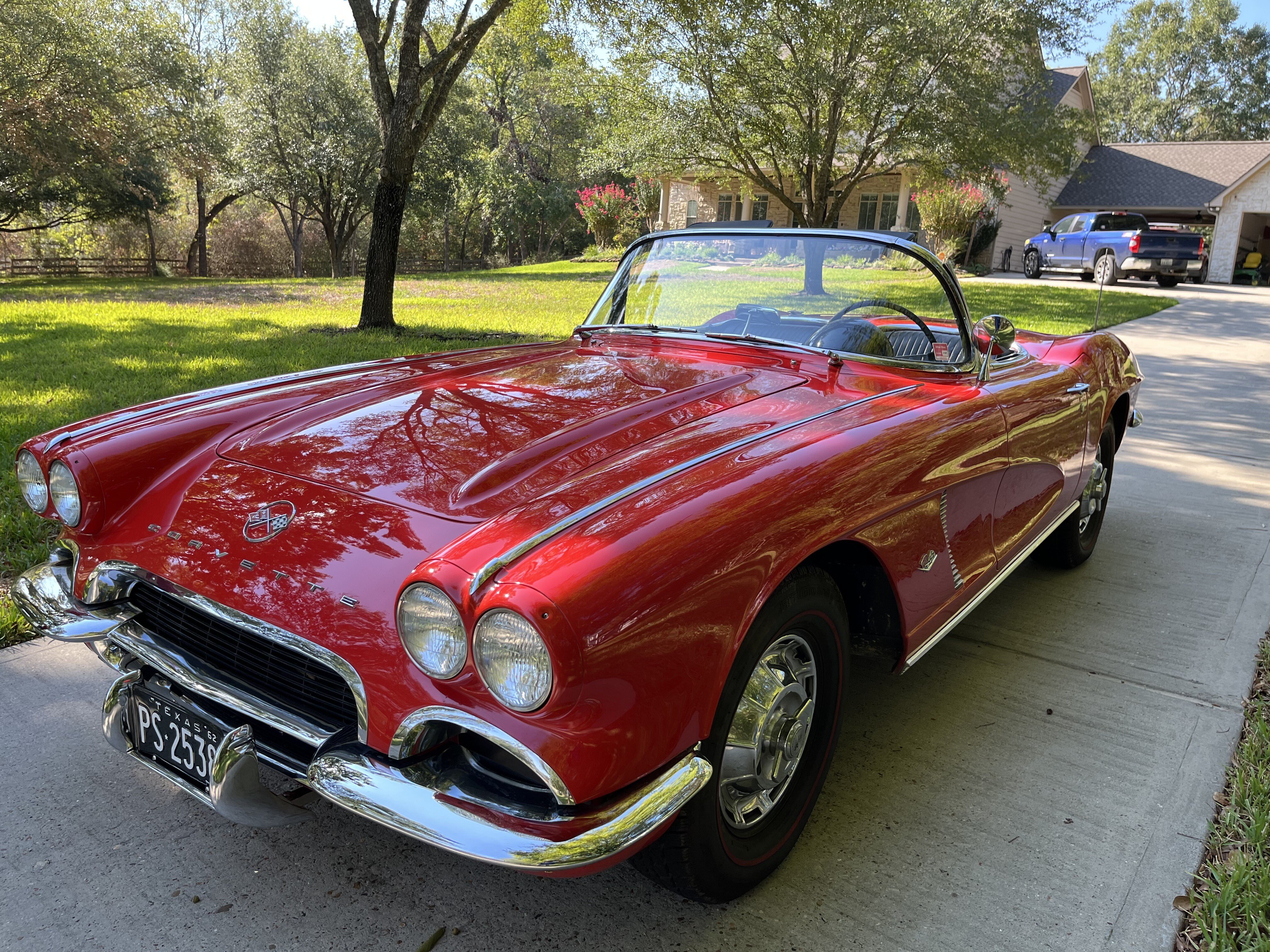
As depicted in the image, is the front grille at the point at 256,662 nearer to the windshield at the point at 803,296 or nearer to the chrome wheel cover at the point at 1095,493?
the windshield at the point at 803,296

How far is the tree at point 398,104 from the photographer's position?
880cm

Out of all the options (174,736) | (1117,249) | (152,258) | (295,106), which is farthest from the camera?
(152,258)

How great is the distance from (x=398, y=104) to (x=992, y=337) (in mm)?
7754

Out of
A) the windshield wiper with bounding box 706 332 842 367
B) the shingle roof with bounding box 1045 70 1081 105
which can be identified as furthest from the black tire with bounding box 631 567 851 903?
the shingle roof with bounding box 1045 70 1081 105

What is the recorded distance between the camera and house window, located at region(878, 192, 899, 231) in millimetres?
25114

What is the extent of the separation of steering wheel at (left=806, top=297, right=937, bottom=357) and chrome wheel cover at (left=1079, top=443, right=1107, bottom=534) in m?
1.31

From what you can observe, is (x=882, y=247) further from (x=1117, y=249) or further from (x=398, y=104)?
(x=1117, y=249)

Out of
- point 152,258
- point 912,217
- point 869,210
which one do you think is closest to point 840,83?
point 912,217

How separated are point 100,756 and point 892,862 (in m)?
2.14

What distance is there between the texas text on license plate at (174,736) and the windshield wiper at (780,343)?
1970mm

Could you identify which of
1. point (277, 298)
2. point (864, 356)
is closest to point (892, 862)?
point (864, 356)

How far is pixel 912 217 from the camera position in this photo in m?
24.5

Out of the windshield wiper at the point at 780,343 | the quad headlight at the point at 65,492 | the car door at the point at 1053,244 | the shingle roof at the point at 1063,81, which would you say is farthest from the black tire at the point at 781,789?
the shingle roof at the point at 1063,81

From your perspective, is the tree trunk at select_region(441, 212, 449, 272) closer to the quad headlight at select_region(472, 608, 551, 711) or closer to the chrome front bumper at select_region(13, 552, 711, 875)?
the chrome front bumper at select_region(13, 552, 711, 875)
